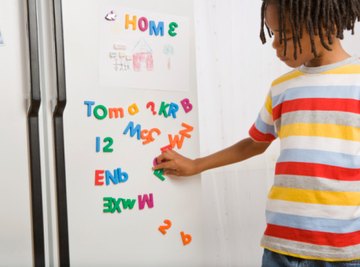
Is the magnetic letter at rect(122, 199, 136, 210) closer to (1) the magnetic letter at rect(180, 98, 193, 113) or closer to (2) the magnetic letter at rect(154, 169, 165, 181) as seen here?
(2) the magnetic letter at rect(154, 169, 165, 181)

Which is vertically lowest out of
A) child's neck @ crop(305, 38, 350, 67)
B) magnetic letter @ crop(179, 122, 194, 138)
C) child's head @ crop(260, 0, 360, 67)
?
magnetic letter @ crop(179, 122, 194, 138)

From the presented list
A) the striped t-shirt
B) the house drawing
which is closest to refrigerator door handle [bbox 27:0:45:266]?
the house drawing

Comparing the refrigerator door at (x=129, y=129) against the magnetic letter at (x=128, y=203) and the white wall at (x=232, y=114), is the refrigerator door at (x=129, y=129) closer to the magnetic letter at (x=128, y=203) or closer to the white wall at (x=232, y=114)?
the magnetic letter at (x=128, y=203)

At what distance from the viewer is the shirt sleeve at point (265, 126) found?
111cm

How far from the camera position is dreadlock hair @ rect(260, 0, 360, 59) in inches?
38.0

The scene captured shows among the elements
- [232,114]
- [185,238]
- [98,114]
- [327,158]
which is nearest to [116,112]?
[98,114]

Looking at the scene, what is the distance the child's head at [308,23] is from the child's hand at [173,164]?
1.12 ft

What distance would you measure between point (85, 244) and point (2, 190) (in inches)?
8.3

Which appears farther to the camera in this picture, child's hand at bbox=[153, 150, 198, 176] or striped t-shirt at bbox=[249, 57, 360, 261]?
child's hand at bbox=[153, 150, 198, 176]

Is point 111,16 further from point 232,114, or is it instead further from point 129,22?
point 232,114

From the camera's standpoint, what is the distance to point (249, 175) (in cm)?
165

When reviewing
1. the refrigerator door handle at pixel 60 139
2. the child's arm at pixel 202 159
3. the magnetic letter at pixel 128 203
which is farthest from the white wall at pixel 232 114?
the refrigerator door handle at pixel 60 139

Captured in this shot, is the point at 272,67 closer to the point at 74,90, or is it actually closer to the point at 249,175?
the point at 249,175

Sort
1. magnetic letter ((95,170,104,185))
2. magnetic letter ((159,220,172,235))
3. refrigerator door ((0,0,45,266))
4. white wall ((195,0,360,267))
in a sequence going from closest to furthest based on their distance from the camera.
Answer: refrigerator door ((0,0,45,266)) → magnetic letter ((95,170,104,185)) → magnetic letter ((159,220,172,235)) → white wall ((195,0,360,267))
